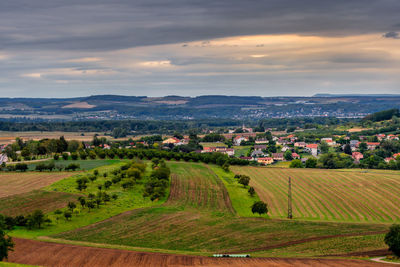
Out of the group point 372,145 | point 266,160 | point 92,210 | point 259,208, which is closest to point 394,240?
point 259,208

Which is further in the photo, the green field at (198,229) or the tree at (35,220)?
the tree at (35,220)

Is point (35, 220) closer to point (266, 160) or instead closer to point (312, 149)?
point (266, 160)

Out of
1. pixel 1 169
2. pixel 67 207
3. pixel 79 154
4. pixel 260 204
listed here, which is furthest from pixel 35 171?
pixel 260 204

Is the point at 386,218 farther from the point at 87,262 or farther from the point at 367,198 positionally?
the point at 87,262

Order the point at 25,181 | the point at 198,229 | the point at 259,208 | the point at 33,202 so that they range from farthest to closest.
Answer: the point at 25,181
the point at 33,202
the point at 259,208
the point at 198,229

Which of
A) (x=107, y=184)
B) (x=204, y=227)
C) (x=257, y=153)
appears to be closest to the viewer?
(x=204, y=227)

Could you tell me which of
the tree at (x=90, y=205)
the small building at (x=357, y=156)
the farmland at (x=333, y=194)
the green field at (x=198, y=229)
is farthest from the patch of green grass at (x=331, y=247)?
the small building at (x=357, y=156)

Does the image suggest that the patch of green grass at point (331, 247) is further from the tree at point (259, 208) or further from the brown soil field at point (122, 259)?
the tree at point (259, 208)
